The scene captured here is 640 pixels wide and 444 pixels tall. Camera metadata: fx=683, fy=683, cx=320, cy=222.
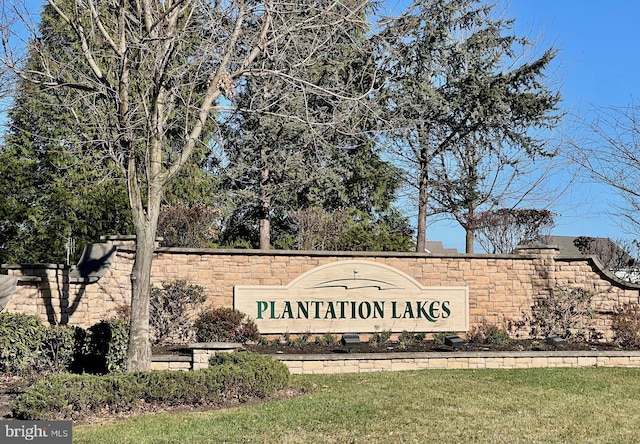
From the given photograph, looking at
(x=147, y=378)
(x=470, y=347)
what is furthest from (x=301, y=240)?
(x=147, y=378)

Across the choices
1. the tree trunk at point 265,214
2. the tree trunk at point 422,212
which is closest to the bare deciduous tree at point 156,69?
the tree trunk at point 265,214

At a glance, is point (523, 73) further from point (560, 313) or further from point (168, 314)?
point (168, 314)

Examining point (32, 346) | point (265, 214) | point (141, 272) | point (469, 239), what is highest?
point (265, 214)

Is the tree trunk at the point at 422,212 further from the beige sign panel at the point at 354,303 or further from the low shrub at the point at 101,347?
the low shrub at the point at 101,347

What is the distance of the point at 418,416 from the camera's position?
309 inches

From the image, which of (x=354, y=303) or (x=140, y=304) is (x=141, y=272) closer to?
(x=140, y=304)

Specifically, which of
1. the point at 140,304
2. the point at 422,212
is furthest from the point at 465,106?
the point at 140,304

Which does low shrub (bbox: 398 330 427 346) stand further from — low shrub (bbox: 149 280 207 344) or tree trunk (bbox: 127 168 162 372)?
tree trunk (bbox: 127 168 162 372)

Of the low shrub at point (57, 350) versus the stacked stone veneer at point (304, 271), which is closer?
the low shrub at point (57, 350)

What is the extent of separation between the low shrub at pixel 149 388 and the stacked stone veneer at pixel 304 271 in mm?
3792

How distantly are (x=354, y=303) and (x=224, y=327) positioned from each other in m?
2.73

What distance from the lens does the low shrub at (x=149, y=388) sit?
762cm

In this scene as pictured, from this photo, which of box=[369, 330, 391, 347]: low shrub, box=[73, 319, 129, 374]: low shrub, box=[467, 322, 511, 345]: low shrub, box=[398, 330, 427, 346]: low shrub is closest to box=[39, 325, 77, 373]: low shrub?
box=[73, 319, 129, 374]: low shrub

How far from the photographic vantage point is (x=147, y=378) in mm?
8383
